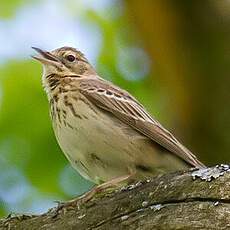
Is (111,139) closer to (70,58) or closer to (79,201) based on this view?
(79,201)

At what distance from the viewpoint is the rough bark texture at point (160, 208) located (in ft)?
10.6

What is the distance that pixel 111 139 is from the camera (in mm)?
5242

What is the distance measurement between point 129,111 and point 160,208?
2259mm

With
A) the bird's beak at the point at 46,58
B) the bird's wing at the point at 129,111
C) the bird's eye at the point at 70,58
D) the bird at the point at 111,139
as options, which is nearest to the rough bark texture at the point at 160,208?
the bird at the point at 111,139

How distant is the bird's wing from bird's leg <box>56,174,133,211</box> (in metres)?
0.32

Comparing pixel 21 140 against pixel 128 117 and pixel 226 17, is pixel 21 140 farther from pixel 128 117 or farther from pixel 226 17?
pixel 226 17

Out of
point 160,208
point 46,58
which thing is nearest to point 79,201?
point 160,208

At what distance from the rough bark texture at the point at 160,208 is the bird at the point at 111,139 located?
3.59ft

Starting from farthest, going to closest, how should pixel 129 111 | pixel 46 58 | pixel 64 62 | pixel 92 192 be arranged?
pixel 64 62
pixel 46 58
pixel 129 111
pixel 92 192

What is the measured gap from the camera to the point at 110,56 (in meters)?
7.37

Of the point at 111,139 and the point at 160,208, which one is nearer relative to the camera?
the point at 160,208

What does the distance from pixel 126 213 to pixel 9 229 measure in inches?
26.2

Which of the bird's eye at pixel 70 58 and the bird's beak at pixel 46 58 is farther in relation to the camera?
the bird's eye at pixel 70 58

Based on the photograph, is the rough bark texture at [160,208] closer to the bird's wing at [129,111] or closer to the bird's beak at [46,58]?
the bird's wing at [129,111]
